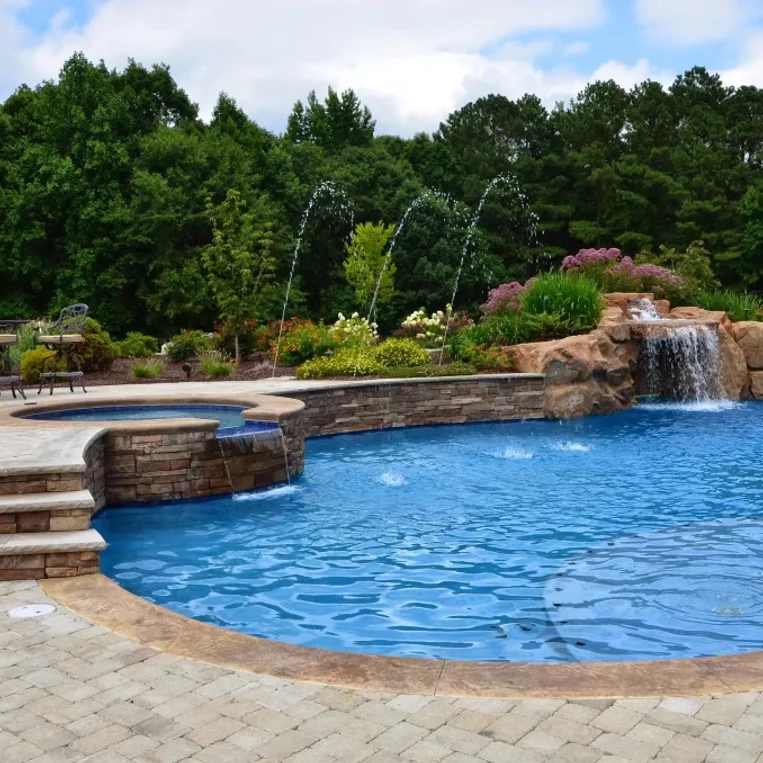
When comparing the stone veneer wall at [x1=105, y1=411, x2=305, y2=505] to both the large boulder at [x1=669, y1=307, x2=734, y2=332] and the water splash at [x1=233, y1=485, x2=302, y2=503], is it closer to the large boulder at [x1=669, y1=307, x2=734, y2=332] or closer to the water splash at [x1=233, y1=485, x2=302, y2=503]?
the water splash at [x1=233, y1=485, x2=302, y2=503]

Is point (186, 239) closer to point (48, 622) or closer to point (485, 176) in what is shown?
point (485, 176)

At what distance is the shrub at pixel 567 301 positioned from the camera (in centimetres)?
1455

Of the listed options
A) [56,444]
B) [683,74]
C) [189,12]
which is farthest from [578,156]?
[56,444]

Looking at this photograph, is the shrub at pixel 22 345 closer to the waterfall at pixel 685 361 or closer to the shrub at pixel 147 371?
the shrub at pixel 147 371

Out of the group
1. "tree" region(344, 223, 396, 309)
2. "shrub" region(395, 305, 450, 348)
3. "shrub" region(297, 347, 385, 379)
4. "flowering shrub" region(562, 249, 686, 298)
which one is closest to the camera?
"shrub" region(297, 347, 385, 379)

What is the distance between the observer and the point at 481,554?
6238 millimetres

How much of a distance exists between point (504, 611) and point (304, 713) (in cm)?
225

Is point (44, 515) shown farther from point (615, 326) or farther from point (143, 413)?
point (615, 326)

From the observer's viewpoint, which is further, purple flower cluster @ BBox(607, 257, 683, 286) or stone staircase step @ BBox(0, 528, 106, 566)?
purple flower cluster @ BBox(607, 257, 683, 286)

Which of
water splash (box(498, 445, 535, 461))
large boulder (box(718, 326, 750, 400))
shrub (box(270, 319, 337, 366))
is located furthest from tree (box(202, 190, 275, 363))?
large boulder (box(718, 326, 750, 400))

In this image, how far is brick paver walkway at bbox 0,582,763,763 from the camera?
2760mm

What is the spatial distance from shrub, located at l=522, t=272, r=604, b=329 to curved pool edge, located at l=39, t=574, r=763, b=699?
11382 millimetres

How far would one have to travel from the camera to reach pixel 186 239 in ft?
87.1

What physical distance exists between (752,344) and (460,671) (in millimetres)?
13512
